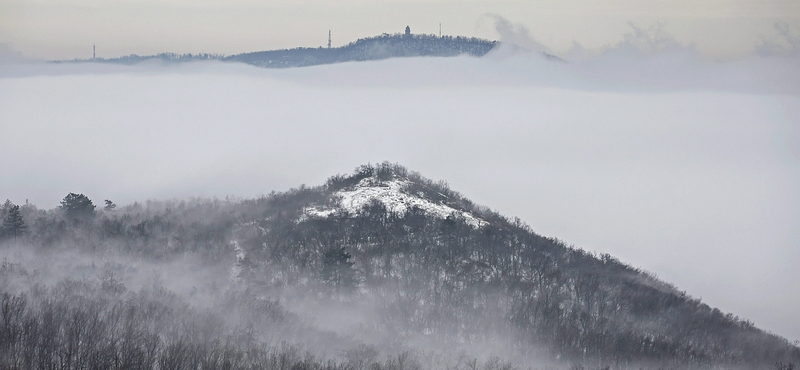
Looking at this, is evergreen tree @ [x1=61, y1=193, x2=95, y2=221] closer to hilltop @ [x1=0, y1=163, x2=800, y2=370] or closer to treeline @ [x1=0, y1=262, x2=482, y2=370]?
hilltop @ [x1=0, y1=163, x2=800, y2=370]

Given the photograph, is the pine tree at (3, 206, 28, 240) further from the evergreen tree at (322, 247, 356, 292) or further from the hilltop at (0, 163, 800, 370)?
the evergreen tree at (322, 247, 356, 292)

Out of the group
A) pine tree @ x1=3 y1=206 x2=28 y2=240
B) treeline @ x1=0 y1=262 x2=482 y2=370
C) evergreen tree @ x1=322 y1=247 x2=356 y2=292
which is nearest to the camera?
treeline @ x1=0 y1=262 x2=482 y2=370

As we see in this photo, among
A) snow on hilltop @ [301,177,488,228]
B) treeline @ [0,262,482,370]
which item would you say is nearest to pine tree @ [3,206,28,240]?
treeline @ [0,262,482,370]

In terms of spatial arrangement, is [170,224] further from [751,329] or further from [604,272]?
[751,329]

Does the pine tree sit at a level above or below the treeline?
above

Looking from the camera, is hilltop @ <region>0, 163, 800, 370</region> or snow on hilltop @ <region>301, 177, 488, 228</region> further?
snow on hilltop @ <region>301, 177, 488, 228</region>

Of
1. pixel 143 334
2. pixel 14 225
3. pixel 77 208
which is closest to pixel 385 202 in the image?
pixel 77 208

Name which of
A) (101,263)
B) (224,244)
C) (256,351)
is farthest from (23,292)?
(224,244)

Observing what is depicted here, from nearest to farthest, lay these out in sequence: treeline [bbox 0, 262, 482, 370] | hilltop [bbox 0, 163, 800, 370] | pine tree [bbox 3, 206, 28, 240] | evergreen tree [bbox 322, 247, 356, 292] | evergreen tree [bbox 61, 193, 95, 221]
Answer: treeline [bbox 0, 262, 482, 370]
hilltop [bbox 0, 163, 800, 370]
evergreen tree [bbox 322, 247, 356, 292]
pine tree [bbox 3, 206, 28, 240]
evergreen tree [bbox 61, 193, 95, 221]
